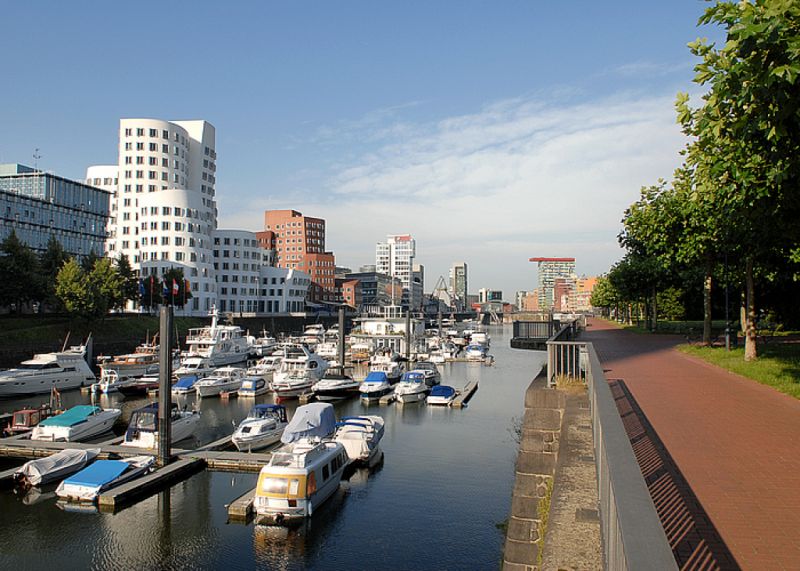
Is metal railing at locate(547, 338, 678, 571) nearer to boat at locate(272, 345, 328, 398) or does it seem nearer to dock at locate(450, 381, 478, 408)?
dock at locate(450, 381, 478, 408)

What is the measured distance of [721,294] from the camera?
218ft

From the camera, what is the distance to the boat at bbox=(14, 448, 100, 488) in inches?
960

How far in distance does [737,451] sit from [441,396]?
33743 millimetres

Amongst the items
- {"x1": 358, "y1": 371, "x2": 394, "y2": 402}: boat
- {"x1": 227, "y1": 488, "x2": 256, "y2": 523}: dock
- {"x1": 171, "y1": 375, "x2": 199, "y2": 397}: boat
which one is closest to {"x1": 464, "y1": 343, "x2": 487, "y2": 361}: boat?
{"x1": 358, "y1": 371, "x2": 394, "y2": 402}: boat

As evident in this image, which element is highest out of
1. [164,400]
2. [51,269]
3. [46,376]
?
[51,269]

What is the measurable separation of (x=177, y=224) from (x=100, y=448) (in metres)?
80.1

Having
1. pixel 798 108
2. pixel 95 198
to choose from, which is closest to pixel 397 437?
pixel 798 108

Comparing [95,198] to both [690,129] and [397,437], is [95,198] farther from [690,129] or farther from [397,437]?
[690,129]

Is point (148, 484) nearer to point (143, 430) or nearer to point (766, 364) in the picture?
point (143, 430)

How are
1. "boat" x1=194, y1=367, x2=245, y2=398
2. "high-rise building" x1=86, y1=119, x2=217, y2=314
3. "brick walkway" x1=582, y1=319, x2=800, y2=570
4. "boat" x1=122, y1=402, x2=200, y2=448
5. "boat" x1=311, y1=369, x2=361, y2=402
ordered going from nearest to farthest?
"brick walkway" x1=582, y1=319, x2=800, y2=570, "boat" x1=122, y1=402, x2=200, y2=448, "boat" x1=311, y1=369, x2=361, y2=402, "boat" x1=194, y1=367, x2=245, y2=398, "high-rise building" x1=86, y1=119, x2=217, y2=314

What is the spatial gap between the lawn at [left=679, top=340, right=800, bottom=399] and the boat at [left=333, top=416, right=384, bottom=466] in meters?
15.9

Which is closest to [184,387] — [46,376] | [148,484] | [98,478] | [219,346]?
[46,376]

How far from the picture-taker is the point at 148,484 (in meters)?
23.4

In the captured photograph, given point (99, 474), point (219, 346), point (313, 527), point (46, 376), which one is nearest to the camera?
point (313, 527)
